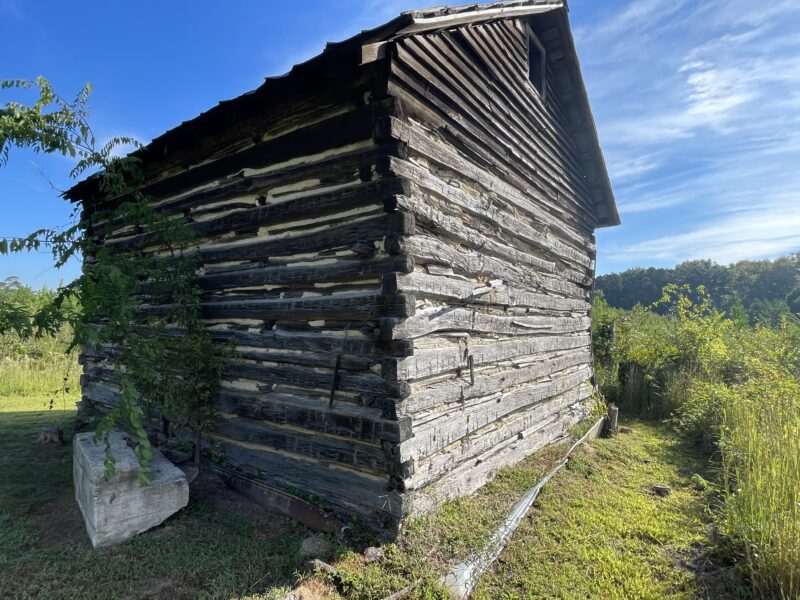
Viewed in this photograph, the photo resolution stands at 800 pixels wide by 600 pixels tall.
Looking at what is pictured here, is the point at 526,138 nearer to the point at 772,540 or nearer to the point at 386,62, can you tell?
the point at 386,62

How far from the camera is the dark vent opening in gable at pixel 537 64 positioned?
7.64 m

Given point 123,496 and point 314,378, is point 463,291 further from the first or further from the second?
point 123,496

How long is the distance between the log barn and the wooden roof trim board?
1.0 inches

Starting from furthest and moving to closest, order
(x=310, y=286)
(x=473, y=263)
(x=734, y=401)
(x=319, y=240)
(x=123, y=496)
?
(x=734, y=401) < (x=473, y=263) < (x=310, y=286) < (x=319, y=240) < (x=123, y=496)

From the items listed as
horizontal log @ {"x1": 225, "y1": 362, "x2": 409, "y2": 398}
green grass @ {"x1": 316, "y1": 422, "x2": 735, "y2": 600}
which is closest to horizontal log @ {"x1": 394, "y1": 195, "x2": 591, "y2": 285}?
horizontal log @ {"x1": 225, "y1": 362, "x2": 409, "y2": 398}

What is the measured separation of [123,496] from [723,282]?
63.1 metres

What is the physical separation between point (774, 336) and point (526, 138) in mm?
10979

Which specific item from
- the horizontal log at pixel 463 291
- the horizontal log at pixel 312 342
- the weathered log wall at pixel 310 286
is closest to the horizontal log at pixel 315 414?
the weathered log wall at pixel 310 286

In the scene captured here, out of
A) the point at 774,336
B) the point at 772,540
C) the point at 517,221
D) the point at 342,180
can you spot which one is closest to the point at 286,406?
the point at 342,180

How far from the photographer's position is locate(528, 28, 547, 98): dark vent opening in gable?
7.64 metres

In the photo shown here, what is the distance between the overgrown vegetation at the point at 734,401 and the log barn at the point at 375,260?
2.47 metres

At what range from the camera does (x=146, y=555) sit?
3.55 m

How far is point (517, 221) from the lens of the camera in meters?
6.07

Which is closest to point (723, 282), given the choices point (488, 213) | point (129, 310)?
point (488, 213)
